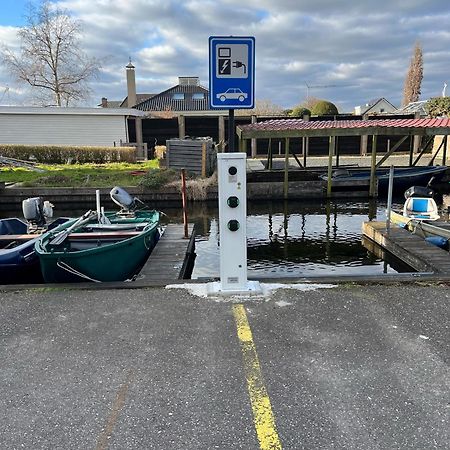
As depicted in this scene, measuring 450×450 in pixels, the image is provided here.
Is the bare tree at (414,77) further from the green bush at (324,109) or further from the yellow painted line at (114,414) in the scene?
the yellow painted line at (114,414)

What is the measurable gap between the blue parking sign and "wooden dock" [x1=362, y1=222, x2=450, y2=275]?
3652mm

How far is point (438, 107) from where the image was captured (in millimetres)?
28484

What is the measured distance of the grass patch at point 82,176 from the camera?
16594mm

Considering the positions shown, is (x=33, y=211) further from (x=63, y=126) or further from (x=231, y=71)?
(x=63, y=126)

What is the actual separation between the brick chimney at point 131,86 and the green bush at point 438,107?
27.8 m

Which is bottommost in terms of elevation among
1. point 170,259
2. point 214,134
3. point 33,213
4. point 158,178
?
point 170,259

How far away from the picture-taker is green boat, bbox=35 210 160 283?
558cm

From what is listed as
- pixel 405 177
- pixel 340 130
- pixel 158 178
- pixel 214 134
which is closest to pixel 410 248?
pixel 340 130

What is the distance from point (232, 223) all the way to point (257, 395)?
82.1 inches

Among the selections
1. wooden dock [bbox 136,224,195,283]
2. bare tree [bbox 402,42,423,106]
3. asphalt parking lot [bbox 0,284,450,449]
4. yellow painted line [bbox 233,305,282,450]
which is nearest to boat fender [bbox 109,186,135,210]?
wooden dock [bbox 136,224,195,283]

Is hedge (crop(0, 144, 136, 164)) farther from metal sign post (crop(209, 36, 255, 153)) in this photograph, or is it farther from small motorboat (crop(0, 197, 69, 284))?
metal sign post (crop(209, 36, 255, 153))

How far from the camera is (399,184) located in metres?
16.5

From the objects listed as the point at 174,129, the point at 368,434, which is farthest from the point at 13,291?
the point at 174,129

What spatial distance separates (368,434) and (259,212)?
38.9 ft
